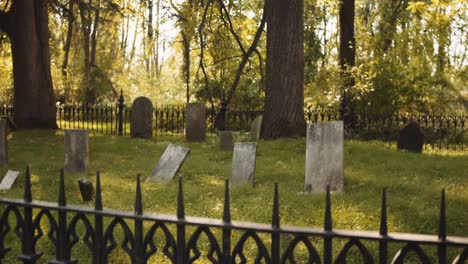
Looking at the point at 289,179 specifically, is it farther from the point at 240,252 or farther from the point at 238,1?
the point at 238,1

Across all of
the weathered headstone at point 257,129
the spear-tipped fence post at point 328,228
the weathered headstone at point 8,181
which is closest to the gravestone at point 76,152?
the weathered headstone at point 8,181

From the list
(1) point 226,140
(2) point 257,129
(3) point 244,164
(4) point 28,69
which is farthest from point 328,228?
(4) point 28,69

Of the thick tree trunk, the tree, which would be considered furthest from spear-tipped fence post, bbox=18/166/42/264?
the tree

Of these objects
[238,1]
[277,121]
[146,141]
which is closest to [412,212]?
[277,121]

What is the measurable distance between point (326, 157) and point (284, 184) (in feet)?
2.86

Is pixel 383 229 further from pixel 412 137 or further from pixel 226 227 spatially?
pixel 412 137

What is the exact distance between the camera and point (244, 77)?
21219mm

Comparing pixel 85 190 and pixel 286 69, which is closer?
pixel 85 190

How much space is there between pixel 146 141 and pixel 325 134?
23.7ft

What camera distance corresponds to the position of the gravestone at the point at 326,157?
735 centimetres

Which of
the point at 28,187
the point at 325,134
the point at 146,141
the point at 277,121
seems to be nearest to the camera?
the point at 28,187

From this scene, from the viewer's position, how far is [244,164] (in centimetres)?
813

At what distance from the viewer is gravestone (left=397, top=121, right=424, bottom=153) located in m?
11.4

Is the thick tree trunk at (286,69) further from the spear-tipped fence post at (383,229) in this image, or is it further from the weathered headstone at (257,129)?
the spear-tipped fence post at (383,229)
